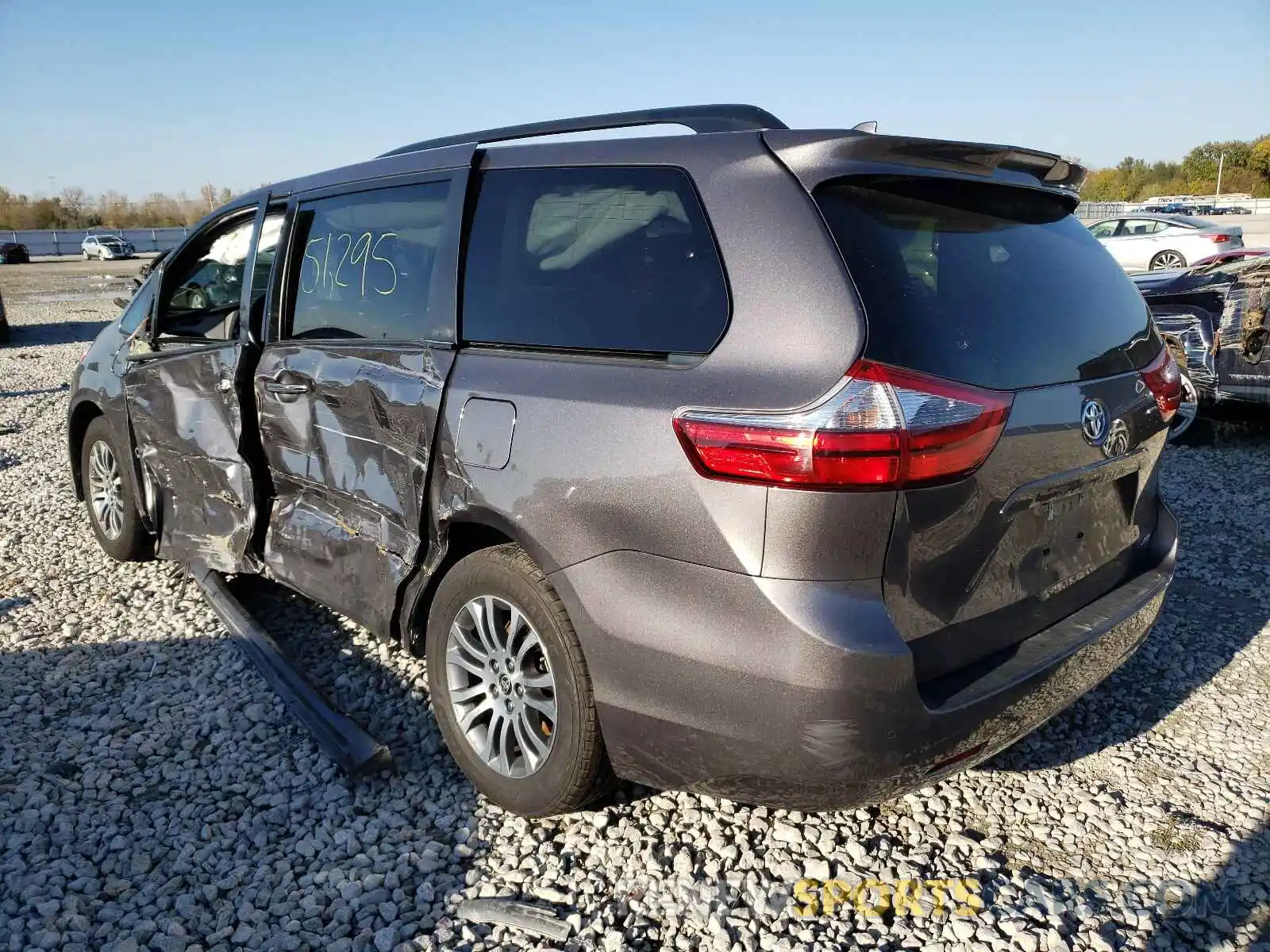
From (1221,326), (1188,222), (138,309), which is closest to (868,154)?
(138,309)

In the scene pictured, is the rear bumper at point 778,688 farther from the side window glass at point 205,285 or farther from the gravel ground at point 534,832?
the side window glass at point 205,285

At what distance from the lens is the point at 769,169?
7.22ft

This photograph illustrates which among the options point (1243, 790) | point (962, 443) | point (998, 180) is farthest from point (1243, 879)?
point (998, 180)

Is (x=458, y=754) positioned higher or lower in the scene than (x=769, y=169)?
lower

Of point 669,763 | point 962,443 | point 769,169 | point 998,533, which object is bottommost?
→ point 669,763

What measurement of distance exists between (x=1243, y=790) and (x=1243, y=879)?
19.7 inches

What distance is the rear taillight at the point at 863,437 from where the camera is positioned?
1948 millimetres

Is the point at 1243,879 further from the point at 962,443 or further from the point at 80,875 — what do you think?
the point at 80,875

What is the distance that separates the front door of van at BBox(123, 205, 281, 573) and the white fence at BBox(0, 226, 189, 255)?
50.7 m

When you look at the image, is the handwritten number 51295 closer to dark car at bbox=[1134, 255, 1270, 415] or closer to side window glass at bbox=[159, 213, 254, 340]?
side window glass at bbox=[159, 213, 254, 340]

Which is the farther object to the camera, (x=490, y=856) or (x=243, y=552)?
(x=243, y=552)

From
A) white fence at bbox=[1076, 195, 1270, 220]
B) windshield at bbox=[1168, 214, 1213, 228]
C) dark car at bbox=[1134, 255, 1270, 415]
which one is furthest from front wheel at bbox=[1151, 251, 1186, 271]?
white fence at bbox=[1076, 195, 1270, 220]

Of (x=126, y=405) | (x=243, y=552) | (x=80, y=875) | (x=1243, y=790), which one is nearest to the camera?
(x=80, y=875)

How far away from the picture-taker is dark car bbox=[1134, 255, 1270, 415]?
6.02 m
